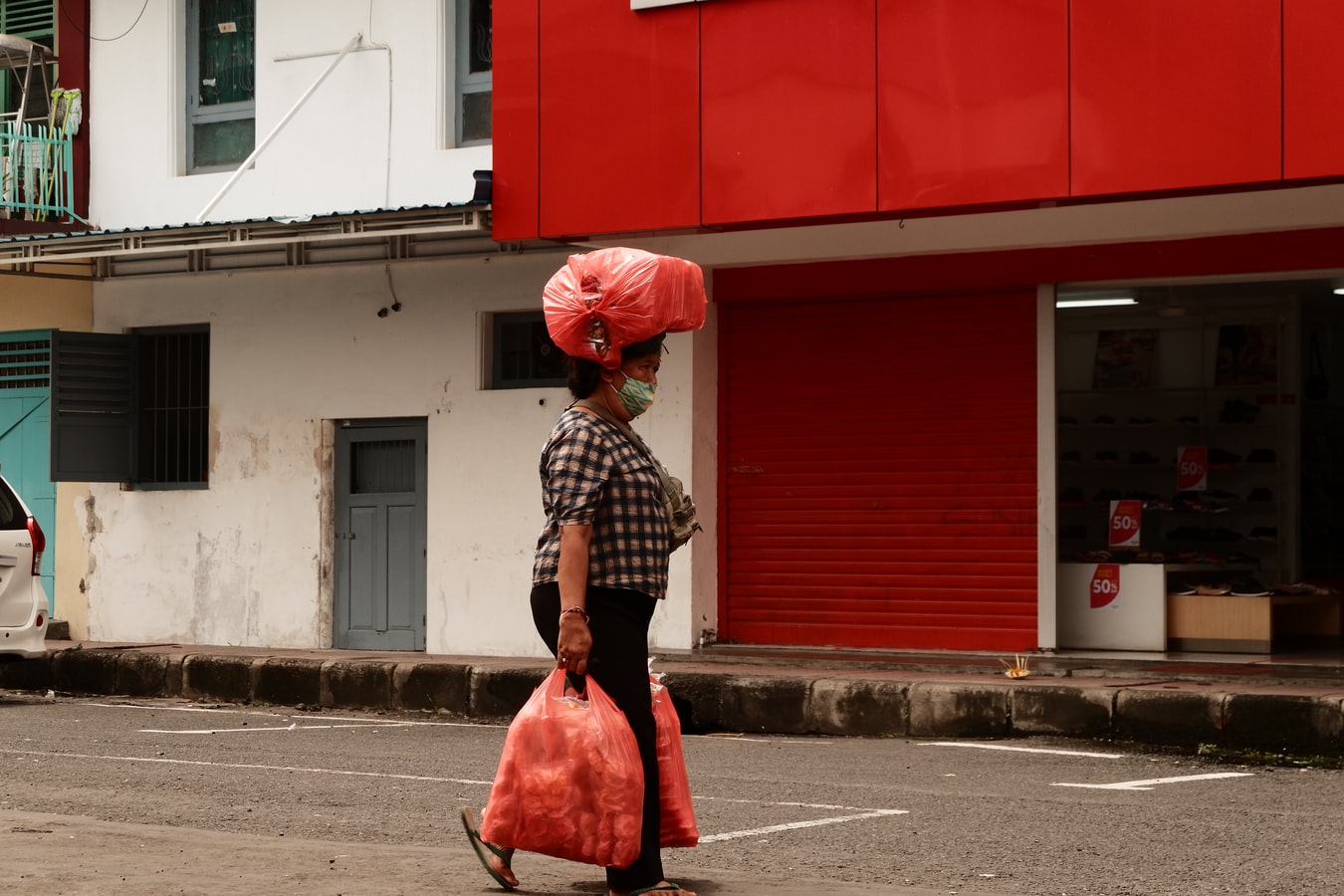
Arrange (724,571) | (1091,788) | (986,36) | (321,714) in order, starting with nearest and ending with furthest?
1. (1091,788)
2. (986,36)
3. (321,714)
4. (724,571)

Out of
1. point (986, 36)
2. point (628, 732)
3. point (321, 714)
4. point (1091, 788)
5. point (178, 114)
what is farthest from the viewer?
point (178, 114)

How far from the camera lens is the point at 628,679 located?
5.66 meters

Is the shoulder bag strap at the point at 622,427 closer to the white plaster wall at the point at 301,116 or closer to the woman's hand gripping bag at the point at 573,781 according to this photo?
the woman's hand gripping bag at the point at 573,781

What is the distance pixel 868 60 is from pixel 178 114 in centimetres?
728

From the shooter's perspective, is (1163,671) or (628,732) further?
(1163,671)

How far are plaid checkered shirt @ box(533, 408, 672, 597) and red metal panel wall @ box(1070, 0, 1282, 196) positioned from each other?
7502mm

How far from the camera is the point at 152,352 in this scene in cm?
1817

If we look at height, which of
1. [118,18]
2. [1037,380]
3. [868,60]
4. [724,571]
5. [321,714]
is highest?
[118,18]

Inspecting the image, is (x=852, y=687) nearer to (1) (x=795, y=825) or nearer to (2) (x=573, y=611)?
(1) (x=795, y=825)

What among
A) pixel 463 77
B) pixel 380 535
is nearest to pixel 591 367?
pixel 463 77

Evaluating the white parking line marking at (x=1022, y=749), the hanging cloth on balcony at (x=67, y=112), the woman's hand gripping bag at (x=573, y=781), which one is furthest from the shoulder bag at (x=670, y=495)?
the hanging cloth on balcony at (x=67, y=112)

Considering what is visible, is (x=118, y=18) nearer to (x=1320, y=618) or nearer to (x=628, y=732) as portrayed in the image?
(x=1320, y=618)

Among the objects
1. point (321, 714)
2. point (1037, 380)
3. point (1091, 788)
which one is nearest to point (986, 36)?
point (1037, 380)

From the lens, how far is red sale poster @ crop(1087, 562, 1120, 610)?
14.8 metres
